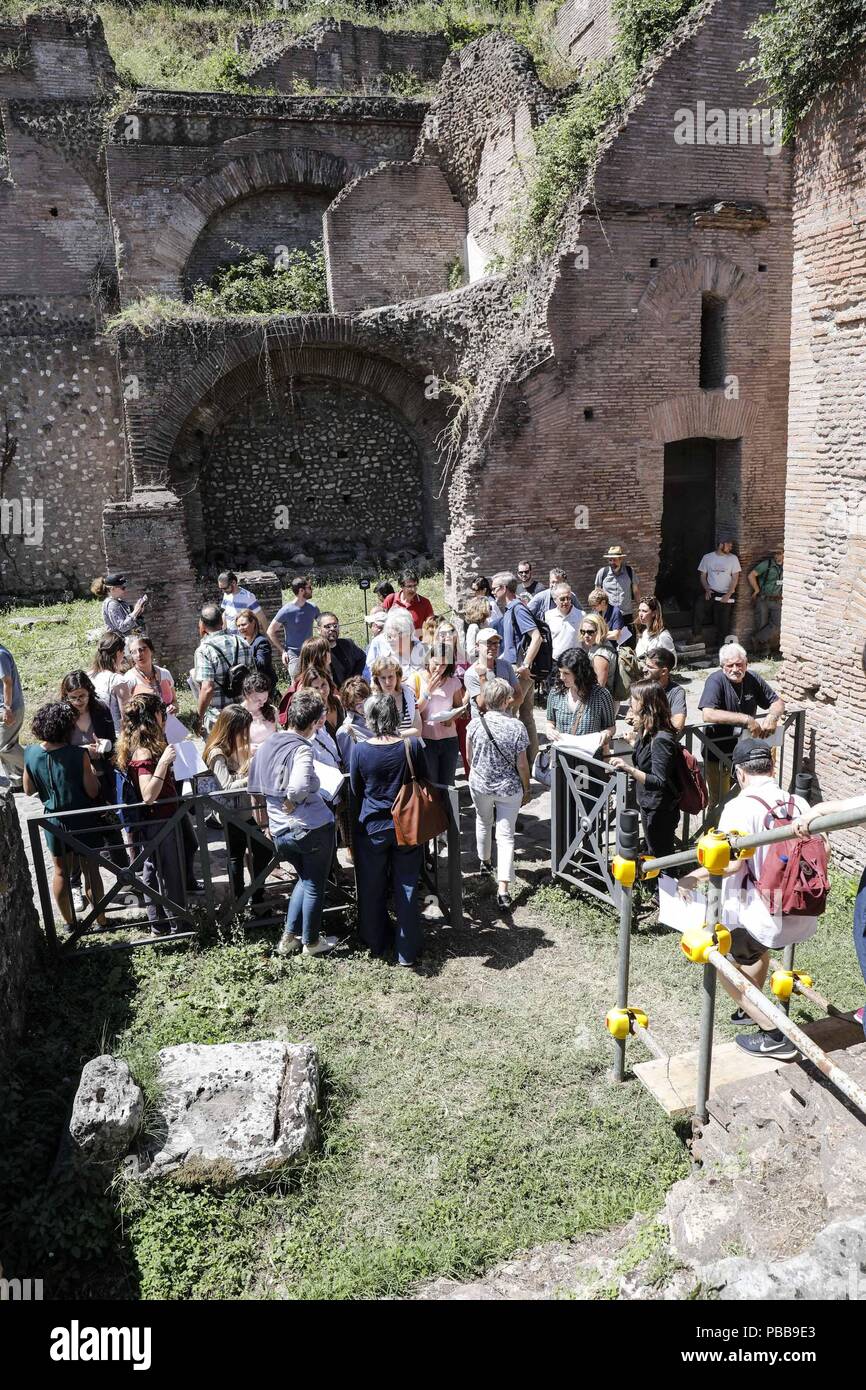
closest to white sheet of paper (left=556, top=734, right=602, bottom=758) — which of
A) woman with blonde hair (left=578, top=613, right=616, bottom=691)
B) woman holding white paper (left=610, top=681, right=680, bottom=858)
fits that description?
woman holding white paper (left=610, top=681, right=680, bottom=858)

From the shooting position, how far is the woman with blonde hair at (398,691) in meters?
5.50

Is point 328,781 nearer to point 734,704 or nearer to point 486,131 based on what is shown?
point 734,704

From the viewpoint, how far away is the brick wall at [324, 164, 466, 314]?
55.1 ft

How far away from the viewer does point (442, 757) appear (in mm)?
6559

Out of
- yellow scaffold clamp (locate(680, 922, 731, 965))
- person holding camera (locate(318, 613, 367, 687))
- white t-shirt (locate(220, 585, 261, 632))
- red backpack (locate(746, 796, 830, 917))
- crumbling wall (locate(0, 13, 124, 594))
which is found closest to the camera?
yellow scaffold clamp (locate(680, 922, 731, 965))

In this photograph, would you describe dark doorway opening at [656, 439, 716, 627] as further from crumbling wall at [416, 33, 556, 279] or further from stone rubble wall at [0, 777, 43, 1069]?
stone rubble wall at [0, 777, 43, 1069]

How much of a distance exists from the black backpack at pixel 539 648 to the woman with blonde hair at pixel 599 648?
916 millimetres

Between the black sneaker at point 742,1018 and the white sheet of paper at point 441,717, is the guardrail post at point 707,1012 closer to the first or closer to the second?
the black sneaker at point 742,1018

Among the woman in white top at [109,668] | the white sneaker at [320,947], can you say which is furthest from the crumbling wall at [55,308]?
Answer: the white sneaker at [320,947]

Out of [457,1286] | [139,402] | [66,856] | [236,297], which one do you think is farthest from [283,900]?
[236,297]

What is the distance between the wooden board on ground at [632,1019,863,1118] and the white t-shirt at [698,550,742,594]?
8874 millimetres

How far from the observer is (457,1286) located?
3.33m

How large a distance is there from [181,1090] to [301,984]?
1138 mm

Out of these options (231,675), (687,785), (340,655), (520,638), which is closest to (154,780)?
(231,675)
